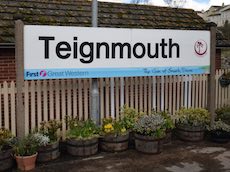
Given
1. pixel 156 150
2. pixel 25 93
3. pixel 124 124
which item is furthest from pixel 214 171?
pixel 25 93

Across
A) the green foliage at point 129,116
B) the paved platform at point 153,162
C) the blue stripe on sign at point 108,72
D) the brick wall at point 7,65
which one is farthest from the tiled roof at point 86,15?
the paved platform at point 153,162

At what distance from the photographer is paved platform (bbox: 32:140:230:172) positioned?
19.3ft

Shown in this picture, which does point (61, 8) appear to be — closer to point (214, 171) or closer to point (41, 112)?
point (41, 112)

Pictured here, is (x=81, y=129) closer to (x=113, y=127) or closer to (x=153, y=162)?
(x=113, y=127)

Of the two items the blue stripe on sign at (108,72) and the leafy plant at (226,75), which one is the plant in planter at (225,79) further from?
the blue stripe on sign at (108,72)

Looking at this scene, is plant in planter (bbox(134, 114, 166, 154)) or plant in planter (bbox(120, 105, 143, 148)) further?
plant in planter (bbox(120, 105, 143, 148))

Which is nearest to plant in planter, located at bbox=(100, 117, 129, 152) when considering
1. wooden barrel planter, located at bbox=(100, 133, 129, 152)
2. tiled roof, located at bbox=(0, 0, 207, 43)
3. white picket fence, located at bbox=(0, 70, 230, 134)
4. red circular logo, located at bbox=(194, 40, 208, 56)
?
wooden barrel planter, located at bbox=(100, 133, 129, 152)

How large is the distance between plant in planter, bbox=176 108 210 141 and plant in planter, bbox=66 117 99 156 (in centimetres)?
219

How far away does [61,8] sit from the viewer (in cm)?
1008

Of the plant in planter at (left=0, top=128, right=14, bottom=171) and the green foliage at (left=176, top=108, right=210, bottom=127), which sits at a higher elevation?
the green foliage at (left=176, top=108, right=210, bottom=127)

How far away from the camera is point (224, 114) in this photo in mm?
8969

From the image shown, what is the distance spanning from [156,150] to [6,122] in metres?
3.10

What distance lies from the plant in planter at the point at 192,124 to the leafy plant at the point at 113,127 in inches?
58.9

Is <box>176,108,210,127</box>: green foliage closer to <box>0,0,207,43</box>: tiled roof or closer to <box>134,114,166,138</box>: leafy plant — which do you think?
<box>134,114,166,138</box>: leafy plant
